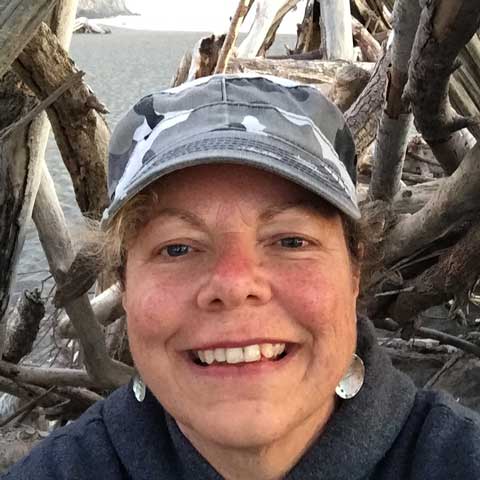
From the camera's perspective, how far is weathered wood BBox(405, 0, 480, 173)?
1066 mm

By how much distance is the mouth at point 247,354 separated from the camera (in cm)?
97

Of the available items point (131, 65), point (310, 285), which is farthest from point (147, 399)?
point (131, 65)

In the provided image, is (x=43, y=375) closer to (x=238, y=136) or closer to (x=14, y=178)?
(x=14, y=178)

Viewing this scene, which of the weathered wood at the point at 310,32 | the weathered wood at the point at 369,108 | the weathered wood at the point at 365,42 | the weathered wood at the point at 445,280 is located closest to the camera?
the weathered wood at the point at 445,280

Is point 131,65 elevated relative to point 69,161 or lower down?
lower down

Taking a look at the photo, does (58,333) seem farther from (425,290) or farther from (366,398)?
(366,398)

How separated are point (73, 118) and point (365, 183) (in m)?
1.08

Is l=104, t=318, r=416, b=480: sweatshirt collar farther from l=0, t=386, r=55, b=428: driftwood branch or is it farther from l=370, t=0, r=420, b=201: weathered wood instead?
l=0, t=386, r=55, b=428: driftwood branch

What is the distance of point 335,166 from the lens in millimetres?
1005

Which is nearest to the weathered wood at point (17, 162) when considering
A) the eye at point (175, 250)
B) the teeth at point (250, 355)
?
the eye at point (175, 250)

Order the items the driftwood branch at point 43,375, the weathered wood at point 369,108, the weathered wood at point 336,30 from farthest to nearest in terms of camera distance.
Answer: the weathered wood at point 336,30, the driftwood branch at point 43,375, the weathered wood at point 369,108

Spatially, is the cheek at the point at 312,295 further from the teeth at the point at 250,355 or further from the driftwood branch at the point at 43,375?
the driftwood branch at the point at 43,375

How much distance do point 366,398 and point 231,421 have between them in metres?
0.20

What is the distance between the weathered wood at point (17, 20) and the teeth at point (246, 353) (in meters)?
0.49
